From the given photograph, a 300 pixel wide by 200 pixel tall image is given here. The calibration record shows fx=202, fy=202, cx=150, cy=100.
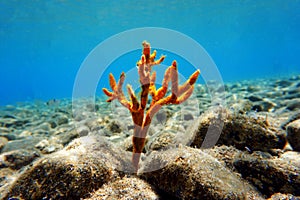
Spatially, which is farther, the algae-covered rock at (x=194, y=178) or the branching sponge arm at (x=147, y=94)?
the branching sponge arm at (x=147, y=94)

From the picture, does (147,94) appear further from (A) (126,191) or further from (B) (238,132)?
(B) (238,132)

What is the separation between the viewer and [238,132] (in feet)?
10.2

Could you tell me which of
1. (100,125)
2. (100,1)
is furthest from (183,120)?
(100,1)

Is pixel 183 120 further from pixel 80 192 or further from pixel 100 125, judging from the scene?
pixel 80 192

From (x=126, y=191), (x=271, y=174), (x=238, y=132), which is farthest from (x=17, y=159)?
(x=271, y=174)

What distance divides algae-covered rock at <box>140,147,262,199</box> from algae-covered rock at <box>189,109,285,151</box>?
88 cm

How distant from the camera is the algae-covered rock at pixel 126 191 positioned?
6.42 ft

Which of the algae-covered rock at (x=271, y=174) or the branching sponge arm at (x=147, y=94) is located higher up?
the branching sponge arm at (x=147, y=94)

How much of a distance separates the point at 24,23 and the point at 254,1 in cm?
4104

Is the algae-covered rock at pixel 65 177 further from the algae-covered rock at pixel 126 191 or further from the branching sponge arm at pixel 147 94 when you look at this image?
the branching sponge arm at pixel 147 94

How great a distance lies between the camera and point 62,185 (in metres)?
1.96

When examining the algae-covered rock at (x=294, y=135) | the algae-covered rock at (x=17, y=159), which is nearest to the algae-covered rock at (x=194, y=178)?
the algae-covered rock at (x=294, y=135)

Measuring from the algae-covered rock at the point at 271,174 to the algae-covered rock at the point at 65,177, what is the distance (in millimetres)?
1564

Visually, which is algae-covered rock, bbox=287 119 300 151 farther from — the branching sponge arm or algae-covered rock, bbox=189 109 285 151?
the branching sponge arm
